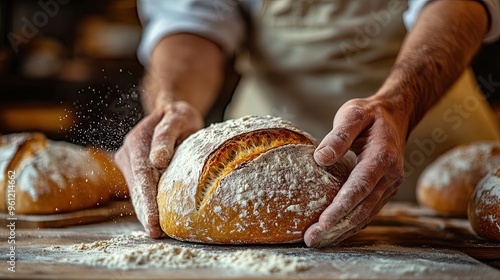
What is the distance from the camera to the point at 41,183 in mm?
1883

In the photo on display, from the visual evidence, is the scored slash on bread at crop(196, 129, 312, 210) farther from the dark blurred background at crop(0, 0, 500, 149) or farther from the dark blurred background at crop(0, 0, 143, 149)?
the dark blurred background at crop(0, 0, 143, 149)

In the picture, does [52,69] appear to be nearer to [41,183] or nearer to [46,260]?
[41,183]

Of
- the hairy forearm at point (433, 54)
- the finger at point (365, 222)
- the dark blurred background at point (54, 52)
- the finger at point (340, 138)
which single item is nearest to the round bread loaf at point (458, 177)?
the hairy forearm at point (433, 54)

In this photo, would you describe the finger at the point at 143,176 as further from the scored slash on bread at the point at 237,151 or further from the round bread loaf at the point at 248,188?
the scored slash on bread at the point at 237,151

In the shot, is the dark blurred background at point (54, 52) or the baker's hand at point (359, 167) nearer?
the baker's hand at point (359, 167)

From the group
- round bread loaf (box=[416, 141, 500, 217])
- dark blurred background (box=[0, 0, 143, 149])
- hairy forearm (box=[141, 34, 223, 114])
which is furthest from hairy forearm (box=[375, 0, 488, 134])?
dark blurred background (box=[0, 0, 143, 149])

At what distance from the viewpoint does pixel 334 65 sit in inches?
96.9

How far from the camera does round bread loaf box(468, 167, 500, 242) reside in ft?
5.20

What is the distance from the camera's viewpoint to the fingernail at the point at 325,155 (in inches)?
53.1

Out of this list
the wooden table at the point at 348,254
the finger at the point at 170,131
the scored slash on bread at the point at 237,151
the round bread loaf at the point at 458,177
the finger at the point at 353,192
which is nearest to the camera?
the wooden table at the point at 348,254

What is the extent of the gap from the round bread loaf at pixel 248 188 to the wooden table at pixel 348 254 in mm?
44

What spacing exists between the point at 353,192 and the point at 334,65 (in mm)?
1236

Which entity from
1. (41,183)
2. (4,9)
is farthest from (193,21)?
(4,9)

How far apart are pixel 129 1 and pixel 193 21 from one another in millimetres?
2391
